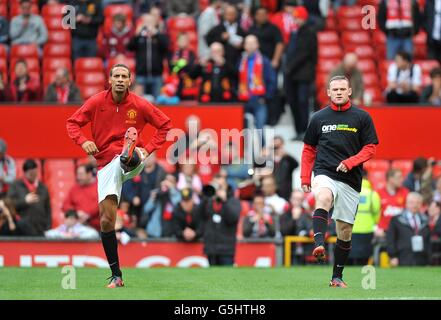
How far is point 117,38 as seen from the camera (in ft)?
83.7

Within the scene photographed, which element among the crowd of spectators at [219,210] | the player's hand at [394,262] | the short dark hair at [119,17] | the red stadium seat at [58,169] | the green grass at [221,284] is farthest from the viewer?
the short dark hair at [119,17]

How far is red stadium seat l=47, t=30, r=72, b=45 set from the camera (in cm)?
2622

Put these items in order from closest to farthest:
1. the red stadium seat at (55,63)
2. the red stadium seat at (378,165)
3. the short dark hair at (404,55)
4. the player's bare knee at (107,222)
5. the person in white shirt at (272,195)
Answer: the player's bare knee at (107,222) → the person in white shirt at (272,195) → the red stadium seat at (378,165) → the short dark hair at (404,55) → the red stadium seat at (55,63)

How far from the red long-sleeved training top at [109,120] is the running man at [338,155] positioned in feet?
5.67

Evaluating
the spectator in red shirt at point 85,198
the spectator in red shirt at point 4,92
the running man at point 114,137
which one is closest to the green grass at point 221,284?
the running man at point 114,137

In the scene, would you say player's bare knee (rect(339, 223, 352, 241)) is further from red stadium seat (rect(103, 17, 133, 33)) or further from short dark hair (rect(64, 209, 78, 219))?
red stadium seat (rect(103, 17, 133, 33))

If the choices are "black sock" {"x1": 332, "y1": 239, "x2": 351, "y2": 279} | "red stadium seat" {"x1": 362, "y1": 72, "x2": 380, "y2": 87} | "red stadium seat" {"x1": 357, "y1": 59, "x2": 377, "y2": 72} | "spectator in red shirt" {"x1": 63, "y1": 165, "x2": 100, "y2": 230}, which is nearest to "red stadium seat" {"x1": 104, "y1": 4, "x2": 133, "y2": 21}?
"red stadium seat" {"x1": 357, "y1": 59, "x2": 377, "y2": 72}

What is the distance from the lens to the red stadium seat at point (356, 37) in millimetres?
27469

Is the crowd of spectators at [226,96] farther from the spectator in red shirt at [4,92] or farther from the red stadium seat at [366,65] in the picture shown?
the red stadium seat at [366,65]

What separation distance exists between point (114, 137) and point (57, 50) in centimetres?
1179

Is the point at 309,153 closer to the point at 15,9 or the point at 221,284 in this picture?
the point at 221,284

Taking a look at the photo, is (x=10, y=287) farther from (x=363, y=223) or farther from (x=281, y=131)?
(x=281, y=131)

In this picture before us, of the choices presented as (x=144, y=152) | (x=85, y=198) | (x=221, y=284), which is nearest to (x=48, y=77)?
(x=85, y=198)

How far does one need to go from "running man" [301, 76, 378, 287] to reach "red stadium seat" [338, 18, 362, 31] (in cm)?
1302
